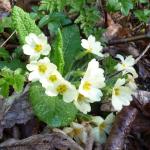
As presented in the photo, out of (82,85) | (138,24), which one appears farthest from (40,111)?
(138,24)

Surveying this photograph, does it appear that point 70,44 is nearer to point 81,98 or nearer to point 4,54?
point 4,54

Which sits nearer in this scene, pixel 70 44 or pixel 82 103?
pixel 82 103

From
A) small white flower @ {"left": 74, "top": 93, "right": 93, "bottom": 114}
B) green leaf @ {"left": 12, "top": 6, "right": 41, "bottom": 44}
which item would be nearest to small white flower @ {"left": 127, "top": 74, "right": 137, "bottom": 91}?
small white flower @ {"left": 74, "top": 93, "right": 93, "bottom": 114}

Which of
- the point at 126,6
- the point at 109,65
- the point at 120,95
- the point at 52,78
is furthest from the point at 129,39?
the point at 52,78

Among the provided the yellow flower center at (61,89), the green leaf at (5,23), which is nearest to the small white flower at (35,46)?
the yellow flower center at (61,89)

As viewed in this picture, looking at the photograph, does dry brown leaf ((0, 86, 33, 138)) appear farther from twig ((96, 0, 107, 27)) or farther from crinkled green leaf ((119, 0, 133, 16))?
twig ((96, 0, 107, 27))

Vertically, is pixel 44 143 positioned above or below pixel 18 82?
below

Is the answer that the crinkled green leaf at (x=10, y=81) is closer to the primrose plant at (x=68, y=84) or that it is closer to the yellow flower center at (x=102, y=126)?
the primrose plant at (x=68, y=84)
